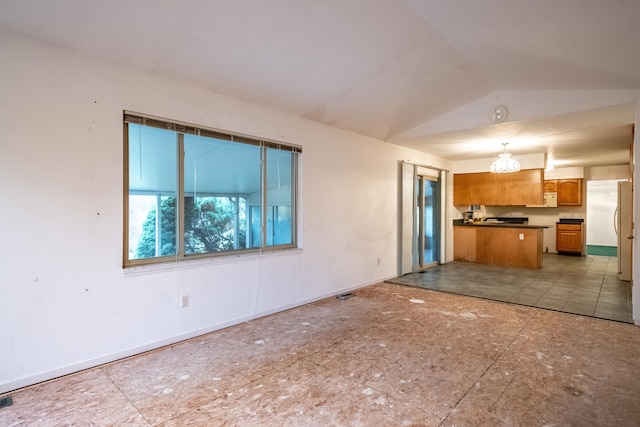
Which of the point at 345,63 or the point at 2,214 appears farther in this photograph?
the point at 345,63

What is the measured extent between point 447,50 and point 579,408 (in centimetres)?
310

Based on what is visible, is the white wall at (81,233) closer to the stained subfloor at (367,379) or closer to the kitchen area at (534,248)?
the stained subfloor at (367,379)

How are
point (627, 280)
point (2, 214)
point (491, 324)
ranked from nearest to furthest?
point (2, 214) → point (491, 324) → point (627, 280)

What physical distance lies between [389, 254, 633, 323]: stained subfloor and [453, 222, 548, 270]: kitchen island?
310mm

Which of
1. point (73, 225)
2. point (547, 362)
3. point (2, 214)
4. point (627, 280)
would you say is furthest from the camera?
point (627, 280)

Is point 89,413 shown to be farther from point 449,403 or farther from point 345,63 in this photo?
point 345,63

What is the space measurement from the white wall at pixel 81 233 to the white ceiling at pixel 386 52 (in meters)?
0.21

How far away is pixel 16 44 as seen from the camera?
229cm

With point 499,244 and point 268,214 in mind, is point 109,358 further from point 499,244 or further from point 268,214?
point 499,244

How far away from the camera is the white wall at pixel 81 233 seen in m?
2.29

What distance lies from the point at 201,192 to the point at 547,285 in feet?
17.8

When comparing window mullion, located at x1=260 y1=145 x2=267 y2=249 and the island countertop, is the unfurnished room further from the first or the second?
the island countertop

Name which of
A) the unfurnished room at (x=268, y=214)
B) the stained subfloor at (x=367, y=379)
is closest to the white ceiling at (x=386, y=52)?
the unfurnished room at (x=268, y=214)

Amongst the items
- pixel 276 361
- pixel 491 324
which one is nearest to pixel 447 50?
pixel 491 324
